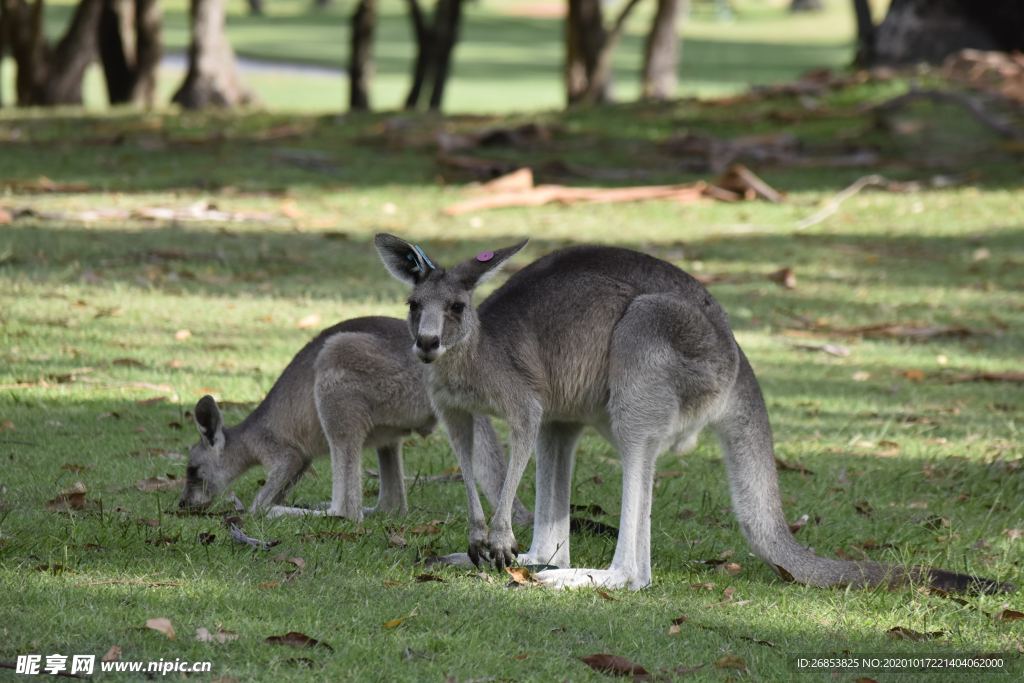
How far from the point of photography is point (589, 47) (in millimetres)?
17953

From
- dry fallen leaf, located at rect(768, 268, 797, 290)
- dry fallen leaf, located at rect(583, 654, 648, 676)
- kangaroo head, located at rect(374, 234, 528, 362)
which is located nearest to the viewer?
dry fallen leaf, located at rect(583, 654, 648, 676)

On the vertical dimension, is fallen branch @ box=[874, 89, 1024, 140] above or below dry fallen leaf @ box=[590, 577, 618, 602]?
above

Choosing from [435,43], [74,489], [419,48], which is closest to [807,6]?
[419,48]

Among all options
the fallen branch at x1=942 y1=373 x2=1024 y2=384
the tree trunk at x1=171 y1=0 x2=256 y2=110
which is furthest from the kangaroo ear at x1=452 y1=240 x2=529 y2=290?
the tree trunk at x1=171 y1=0 x2=256 y2=110

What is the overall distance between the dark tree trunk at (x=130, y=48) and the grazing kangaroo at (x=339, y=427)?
512 inches

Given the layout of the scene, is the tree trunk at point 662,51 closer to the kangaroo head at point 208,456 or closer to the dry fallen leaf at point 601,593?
the kangaroo head at point 208,456

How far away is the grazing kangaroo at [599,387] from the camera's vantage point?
371 centimetres

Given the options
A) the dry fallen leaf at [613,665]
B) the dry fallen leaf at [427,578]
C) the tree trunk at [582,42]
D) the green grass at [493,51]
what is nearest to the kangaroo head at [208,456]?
the dry fallen leaf at [427,578]

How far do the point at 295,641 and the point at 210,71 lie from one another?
48.3 feet

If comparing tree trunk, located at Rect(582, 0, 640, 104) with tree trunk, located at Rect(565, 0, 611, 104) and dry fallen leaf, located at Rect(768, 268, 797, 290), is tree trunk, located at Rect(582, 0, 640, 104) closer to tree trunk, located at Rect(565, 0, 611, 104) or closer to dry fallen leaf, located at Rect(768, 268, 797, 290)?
tree trunk, located at Rect(565, 0, 611, 104)

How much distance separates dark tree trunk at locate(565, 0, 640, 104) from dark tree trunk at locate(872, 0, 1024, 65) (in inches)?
156

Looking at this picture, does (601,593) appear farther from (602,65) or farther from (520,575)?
(602,65)

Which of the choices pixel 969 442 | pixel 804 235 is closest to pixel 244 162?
pixel 804 235

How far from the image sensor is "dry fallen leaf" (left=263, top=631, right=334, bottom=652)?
3.18 metres
